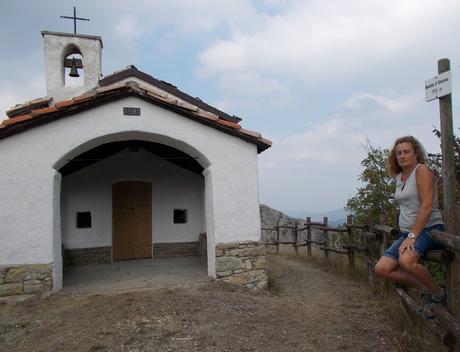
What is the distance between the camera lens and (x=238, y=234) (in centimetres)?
634

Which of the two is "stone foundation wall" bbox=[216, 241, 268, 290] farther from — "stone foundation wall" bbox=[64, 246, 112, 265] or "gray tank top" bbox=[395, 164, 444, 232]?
"stone foundation wall" bbox=[64, 246, 112, 265]

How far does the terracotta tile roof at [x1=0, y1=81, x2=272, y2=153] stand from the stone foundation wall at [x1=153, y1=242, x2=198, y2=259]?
4019 mm

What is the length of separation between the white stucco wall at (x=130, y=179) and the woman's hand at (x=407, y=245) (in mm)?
6867

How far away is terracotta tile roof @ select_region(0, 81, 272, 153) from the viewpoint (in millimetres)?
5562

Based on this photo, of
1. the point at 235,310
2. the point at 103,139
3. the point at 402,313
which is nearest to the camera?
the point at 402,313

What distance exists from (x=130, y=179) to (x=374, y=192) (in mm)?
6101

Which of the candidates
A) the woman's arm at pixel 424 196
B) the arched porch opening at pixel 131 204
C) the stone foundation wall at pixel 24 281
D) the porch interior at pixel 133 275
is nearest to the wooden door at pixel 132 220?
→ the arched porch opening at pixel 131 204

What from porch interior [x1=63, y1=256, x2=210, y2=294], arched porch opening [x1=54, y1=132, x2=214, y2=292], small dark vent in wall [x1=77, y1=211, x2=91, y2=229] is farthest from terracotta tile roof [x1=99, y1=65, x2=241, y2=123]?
porch interior [x1=63, y1=256, x2=210, y2=294]

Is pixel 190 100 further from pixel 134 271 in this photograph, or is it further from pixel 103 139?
pixel 134 271

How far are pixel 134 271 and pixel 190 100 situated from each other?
4337 millimetres

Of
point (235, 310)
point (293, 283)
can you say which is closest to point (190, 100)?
point (293, 283)

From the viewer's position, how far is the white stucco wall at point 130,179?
28.8 feet

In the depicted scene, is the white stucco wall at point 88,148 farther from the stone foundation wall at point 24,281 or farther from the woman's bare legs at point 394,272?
the woman's bare legs at point 394,272

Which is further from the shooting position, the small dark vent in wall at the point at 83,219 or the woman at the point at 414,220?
the small dark vent in wall at the point at 83,219
